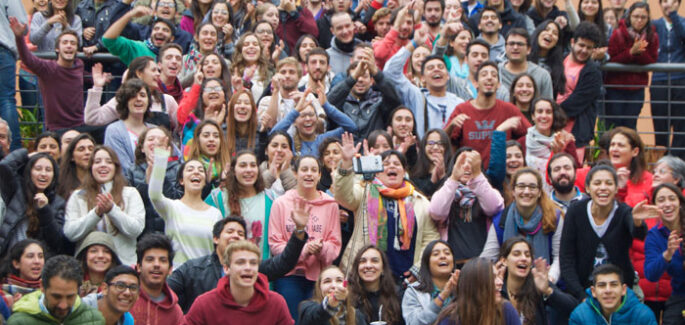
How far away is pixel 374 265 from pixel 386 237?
684mm

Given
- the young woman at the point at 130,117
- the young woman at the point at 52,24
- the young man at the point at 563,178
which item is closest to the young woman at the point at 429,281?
the young man at the point at 563,178

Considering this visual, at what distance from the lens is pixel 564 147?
10.8m

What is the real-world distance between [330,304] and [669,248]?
262cm

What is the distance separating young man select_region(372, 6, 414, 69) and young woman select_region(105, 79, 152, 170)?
2.74m

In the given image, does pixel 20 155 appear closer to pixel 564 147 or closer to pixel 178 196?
pixel 178 196

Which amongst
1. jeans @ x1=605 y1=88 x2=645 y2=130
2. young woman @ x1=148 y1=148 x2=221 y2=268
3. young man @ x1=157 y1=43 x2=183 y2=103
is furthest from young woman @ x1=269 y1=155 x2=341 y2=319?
jeans @ x1=605 y1=88 x2=645 y2=130

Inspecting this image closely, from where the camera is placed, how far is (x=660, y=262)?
30.6ft

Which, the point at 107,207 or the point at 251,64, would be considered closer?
the point at 107,207

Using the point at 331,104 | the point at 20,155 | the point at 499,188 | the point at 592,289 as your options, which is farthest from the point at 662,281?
the point at 20,155

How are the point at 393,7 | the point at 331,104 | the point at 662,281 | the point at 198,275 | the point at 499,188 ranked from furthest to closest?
the point at 393,7 → the point at 331,104 → the point at 499,188 → the point at 662,281 → the point at 198,275

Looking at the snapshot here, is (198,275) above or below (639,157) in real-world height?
below

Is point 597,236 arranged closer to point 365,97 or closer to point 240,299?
point 240,299

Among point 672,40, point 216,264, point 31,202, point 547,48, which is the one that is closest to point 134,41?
point 31,202

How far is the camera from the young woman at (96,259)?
902 cm
